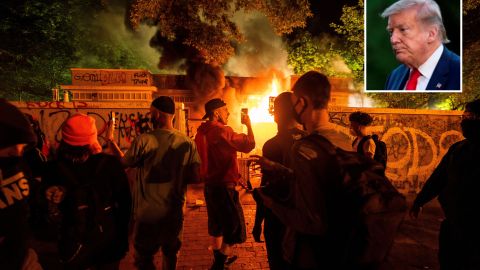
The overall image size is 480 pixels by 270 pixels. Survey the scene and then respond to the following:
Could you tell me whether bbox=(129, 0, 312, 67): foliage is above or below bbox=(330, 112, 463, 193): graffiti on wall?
above

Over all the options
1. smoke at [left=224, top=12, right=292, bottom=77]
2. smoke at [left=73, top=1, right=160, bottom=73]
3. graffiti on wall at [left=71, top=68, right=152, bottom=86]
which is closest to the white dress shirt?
graffiti on wall at [left=71, top=68, right=152, bottom=86]

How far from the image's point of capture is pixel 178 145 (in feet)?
11.2

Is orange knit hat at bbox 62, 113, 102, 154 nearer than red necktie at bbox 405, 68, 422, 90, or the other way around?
orange knit hat at bbox 62, 113, 102, 154

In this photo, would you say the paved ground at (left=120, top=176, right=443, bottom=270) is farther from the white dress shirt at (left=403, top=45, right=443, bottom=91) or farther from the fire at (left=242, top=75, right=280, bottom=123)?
the fire at (left=242, top=75, right=280, bottom=123)

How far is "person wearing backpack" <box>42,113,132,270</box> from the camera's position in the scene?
2352 millimetres

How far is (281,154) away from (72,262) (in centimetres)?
205

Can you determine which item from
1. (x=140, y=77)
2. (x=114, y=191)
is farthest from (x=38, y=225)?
(x=140, y=77)

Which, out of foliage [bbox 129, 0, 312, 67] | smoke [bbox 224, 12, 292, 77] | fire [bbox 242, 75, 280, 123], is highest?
smoke [bbox 224, 12, 292, 77]

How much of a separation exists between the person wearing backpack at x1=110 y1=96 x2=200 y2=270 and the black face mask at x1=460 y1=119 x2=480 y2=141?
9.06ft

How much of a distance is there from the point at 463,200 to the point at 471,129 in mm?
652

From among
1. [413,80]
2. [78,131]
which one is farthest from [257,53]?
[78,131]

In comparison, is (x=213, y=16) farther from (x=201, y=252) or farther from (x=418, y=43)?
(x=201, y=252)

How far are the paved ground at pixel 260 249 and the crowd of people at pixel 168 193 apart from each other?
1.45 metres

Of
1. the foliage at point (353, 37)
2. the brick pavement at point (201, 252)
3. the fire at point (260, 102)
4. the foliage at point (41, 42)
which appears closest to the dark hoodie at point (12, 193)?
the brick pavement at point (201, 252)
